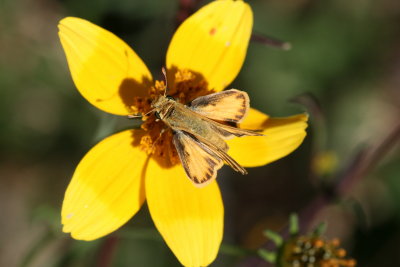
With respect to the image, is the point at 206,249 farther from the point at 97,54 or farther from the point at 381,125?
the point at 381,125

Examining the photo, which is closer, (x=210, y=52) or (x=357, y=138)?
(x=210, y=52)

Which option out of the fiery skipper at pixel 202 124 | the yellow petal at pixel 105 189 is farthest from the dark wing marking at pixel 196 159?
the yellow petal at pixel 105 189

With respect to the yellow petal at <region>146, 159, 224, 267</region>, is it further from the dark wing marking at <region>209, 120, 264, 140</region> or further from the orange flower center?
the orange flower center

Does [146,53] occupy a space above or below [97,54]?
below

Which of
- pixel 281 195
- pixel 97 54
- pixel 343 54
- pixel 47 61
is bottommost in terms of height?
pixel 281 195

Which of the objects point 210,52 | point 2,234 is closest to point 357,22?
point 210,52

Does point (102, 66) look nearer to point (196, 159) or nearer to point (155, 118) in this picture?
point (155, 118)

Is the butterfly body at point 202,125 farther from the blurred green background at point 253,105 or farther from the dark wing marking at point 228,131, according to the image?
the blurred green background at point 253,105

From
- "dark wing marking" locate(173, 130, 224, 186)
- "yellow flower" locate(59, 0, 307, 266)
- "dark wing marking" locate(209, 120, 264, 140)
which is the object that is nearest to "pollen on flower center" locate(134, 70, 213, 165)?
"yellow flower" locate(59, 0, 307, 266)
